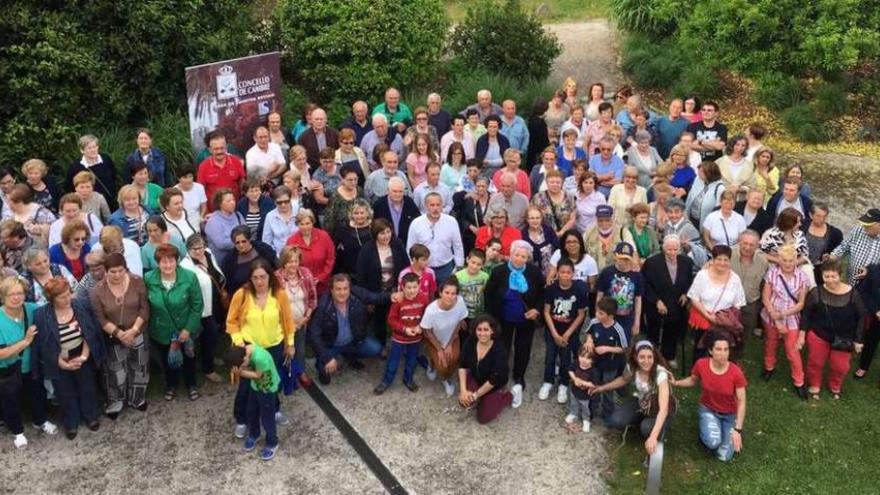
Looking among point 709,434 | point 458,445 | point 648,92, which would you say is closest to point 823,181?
point 648,92

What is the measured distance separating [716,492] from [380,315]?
3.79m

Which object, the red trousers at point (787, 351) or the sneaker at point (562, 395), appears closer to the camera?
the sneaker at point (562, 395)

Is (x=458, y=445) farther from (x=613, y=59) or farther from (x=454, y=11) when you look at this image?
(x=454, y=11)

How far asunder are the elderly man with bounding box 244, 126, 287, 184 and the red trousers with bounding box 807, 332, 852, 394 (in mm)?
6169

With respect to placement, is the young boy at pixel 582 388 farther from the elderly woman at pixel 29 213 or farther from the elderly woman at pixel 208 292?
the elderly woman at pixel 29 213

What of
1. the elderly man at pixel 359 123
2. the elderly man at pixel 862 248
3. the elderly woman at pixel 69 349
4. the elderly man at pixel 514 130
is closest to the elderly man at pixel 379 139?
the elderly man at pixel 359 123

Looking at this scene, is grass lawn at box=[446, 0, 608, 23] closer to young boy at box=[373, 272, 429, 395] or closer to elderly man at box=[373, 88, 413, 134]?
elderly man at box=[373, 88, 413, 134]

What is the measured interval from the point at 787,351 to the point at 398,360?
3.96 metres

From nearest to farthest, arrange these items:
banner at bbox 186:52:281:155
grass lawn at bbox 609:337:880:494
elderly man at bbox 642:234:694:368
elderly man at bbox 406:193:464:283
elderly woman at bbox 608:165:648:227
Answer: grass lawn at bbox 609:337:880:494, elderly man at bbox 642:234:694:368, elderly man at bbox 406:193:464:283, elderly woman at bbox 608:165:648:227, banner at bbox 186:52:281:155

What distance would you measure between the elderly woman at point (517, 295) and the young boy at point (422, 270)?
550 millimetres

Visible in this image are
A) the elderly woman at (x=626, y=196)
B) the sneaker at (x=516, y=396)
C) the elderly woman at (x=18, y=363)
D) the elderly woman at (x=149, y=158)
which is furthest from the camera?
the elderly woman at (x=149, y=158)

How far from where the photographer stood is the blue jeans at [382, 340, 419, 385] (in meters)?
8.71

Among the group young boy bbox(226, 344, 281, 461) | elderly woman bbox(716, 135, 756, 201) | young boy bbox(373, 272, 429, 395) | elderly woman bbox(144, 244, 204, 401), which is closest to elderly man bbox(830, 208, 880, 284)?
elderly woman bbox(716, 135, 756, 201)

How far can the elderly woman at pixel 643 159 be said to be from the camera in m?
10.7
